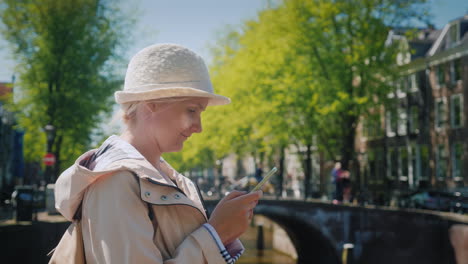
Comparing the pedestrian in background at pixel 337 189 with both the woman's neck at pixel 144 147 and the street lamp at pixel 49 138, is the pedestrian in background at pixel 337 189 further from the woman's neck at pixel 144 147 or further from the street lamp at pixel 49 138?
the woman's neck at pixel 144 147

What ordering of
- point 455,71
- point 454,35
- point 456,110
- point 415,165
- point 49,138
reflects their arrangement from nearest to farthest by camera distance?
point 49,138 → point 456,110 → point 455,71 → point 454,35 → point 415,165

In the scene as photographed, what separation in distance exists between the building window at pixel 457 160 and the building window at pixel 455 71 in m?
2.68

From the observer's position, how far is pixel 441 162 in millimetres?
25297

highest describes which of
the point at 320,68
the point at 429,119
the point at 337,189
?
the point at 320,68

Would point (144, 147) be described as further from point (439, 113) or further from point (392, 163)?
point (392, 163)

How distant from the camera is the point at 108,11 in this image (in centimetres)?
2005

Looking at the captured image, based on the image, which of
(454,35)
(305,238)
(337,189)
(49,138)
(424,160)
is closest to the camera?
(49,138)

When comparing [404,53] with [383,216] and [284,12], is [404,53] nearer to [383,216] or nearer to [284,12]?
[284,12]

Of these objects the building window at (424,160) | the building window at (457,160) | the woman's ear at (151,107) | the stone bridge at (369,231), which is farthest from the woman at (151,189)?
the building window at (424,160)

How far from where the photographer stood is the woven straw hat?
1360mm

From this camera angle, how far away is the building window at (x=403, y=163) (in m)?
28.0

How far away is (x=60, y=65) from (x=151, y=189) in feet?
61.1

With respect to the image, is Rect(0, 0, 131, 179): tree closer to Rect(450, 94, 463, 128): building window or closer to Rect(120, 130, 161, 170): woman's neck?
Rect(450, 94, 463, 128): building window

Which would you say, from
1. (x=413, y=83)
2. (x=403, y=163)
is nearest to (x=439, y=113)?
(x=413, y=83)
